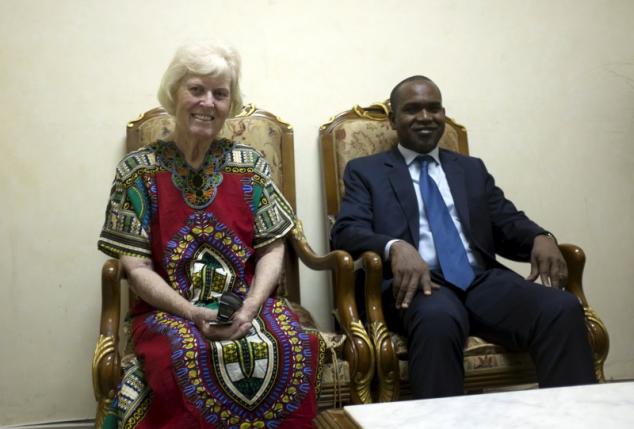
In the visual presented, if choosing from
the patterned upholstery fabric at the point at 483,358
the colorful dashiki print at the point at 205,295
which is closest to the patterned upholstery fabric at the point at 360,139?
the colorful dashiki print at the point at 205,295

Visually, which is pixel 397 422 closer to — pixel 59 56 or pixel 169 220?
pixel 169 220

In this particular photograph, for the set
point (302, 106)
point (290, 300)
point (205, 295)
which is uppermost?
point (302, 106)

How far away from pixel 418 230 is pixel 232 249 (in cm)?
65

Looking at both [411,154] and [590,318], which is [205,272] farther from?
[590,318]

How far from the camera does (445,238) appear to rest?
2129 millimetres

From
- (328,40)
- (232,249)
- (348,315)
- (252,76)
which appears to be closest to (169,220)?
(232,249)

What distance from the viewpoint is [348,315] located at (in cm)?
187

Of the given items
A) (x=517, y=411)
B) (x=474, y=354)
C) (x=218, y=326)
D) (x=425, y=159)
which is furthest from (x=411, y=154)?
(x=517, y=411)

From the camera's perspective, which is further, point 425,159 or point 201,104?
point 425,159

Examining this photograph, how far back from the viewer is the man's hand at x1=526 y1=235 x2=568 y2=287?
6.51 ft

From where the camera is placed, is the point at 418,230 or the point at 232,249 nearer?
the point at 232,249

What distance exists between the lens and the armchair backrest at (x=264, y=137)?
2.37 metres

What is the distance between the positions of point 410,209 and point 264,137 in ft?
2.10

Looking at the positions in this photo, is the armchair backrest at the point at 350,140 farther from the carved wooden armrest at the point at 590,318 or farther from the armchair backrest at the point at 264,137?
the carved wooden armrest at the point at 590,318
